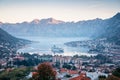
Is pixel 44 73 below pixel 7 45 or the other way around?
below

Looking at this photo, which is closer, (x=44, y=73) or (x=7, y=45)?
(x=44, y=73)

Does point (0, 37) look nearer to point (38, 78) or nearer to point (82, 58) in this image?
point (82, 58)

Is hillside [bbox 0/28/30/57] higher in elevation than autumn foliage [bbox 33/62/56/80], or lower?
higher

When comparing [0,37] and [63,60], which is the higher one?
[0,37]

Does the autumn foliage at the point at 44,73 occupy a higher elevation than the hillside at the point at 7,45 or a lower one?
lower

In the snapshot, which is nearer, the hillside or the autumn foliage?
the autumn foliage

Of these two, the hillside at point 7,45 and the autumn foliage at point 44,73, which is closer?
the autumn foliage at point 44,73

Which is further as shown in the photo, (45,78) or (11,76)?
(11,76)

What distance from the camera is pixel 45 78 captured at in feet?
57.6

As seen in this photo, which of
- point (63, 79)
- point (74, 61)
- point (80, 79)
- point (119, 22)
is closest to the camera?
point (80, 79)

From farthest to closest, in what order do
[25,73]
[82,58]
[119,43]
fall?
[119,43]
[82,58]
[25,73]

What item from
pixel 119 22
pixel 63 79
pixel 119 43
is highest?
pixel 119 22

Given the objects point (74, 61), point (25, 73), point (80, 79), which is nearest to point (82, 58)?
point (74, 61)

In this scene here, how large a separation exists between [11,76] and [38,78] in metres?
9.55
